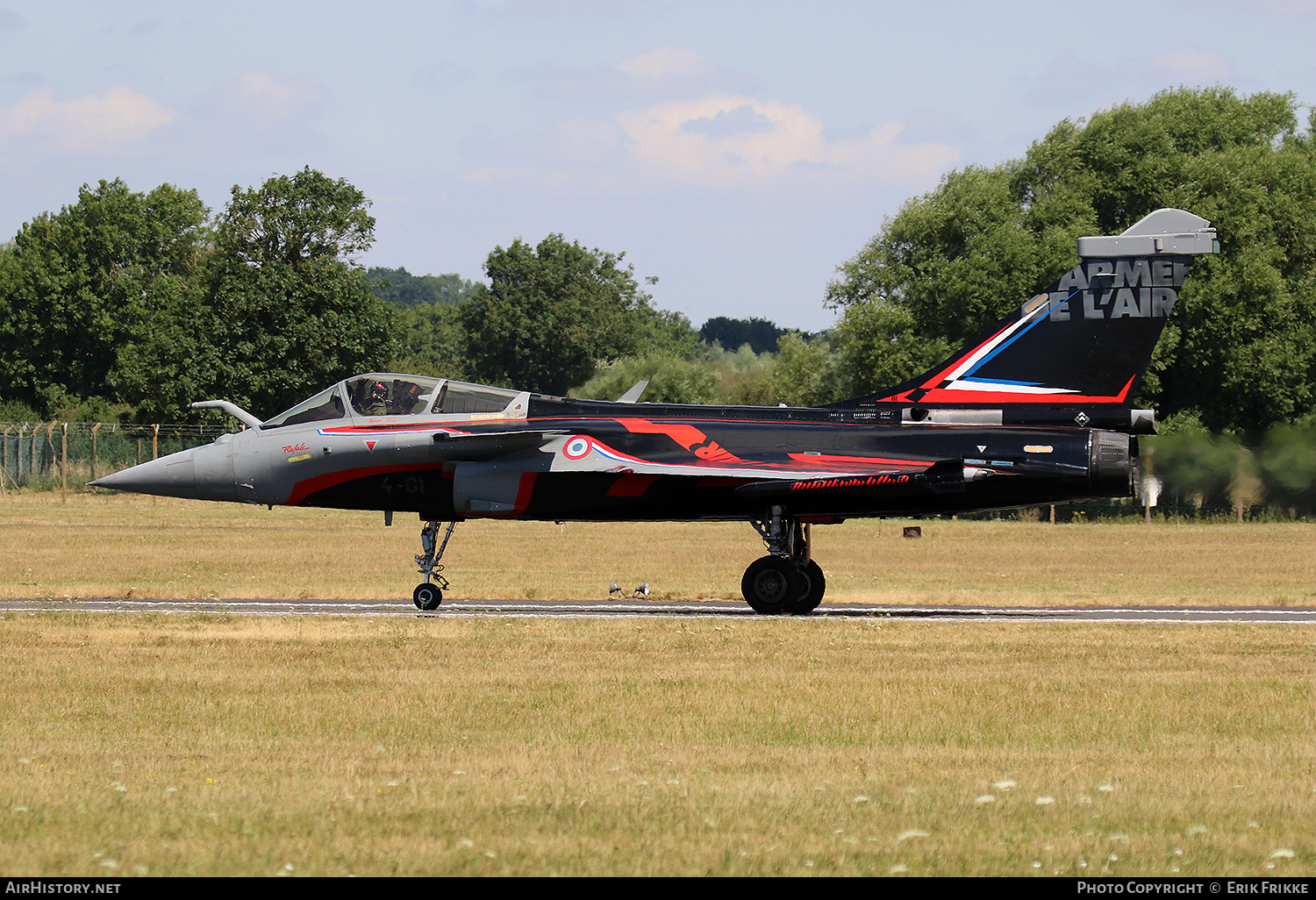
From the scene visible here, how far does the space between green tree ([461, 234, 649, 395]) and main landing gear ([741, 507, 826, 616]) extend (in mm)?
82723

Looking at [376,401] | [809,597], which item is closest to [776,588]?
[809,597]

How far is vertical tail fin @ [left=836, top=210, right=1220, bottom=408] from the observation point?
61.2ft

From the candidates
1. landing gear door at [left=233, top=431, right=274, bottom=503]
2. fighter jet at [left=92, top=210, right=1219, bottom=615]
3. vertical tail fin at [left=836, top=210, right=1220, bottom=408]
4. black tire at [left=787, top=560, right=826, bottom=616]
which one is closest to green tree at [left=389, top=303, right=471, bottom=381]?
landing gear door at [left=233, top=431, right=274, bottom=503]

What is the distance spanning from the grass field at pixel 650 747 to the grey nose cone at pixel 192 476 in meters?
2.75

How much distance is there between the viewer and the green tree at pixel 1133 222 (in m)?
51.2

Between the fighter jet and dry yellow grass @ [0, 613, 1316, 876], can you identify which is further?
→ the fighter jet

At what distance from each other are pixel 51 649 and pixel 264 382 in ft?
153

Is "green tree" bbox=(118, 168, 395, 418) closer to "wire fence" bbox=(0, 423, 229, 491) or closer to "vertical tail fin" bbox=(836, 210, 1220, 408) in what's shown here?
"wire fence" bbox=(0, 423, 229, 491)

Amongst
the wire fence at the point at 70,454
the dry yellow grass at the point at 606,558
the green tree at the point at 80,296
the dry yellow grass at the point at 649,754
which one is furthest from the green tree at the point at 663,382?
the dry yellow grass at the point at 649,754

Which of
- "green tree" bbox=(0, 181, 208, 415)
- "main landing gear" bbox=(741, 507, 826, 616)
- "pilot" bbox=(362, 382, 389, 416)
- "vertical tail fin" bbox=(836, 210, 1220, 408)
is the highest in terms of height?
"green tree" bbox=(0, 181, 208, 415)

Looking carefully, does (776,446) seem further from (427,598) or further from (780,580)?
(427,598)

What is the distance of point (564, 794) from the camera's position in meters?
7.91

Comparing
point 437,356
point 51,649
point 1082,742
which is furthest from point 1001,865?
point 437,356

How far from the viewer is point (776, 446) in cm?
1895
